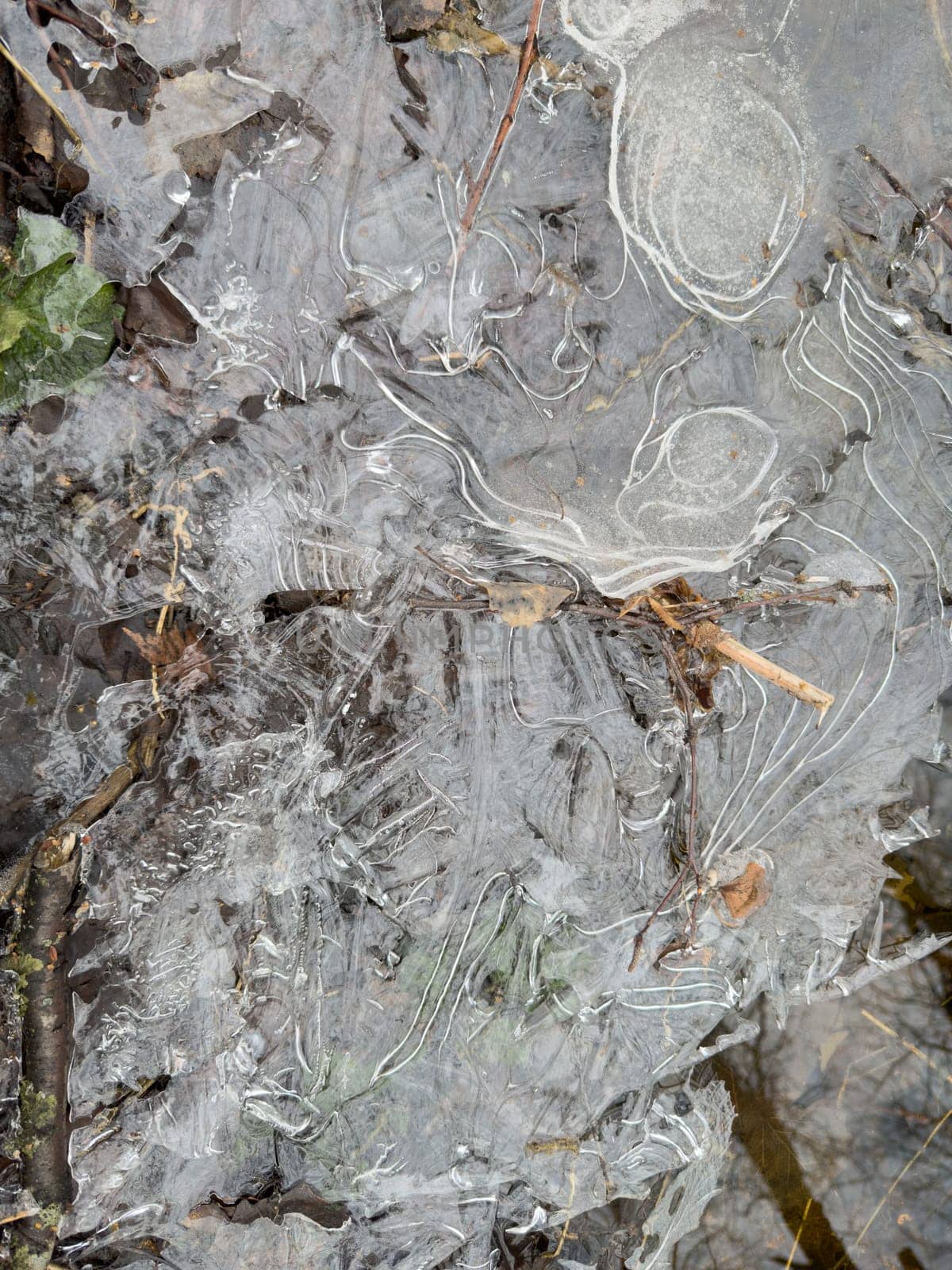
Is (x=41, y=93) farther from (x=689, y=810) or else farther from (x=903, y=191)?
(x=689, y=810)

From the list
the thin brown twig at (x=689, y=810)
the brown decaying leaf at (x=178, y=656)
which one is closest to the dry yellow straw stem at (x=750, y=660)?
the thin brown twig at (x=689, y=810)

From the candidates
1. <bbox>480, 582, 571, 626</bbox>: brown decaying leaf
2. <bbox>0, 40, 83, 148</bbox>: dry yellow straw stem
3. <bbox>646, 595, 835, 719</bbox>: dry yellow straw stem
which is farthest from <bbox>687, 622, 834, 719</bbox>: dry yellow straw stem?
<bbox>0, 40, 83, 148</bbox>: dry yellow straw stem

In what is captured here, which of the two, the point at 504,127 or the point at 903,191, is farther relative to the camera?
the point at 903,191

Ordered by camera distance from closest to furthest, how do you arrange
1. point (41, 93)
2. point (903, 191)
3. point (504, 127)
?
point (41, 93) → point (504, 127) → point (903, 191)

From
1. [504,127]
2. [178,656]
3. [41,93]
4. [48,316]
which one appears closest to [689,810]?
[178,656]

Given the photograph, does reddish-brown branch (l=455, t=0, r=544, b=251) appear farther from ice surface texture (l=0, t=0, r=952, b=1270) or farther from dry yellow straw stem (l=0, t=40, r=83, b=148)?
dry yellow straw stem (l=0, t=40, r=83, b=148)

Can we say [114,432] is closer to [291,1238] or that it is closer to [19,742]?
[19,742]
